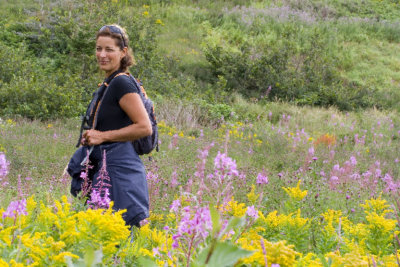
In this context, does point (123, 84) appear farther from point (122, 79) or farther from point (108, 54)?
point (108, 54)

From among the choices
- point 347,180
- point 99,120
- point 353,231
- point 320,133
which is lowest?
point 320,133

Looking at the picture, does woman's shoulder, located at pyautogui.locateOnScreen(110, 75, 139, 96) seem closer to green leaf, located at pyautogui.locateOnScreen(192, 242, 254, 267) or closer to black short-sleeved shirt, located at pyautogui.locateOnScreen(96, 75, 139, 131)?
black short-sleeved shirt, located at pyautogui.locateOnScreen(96, 75, 139, 131)

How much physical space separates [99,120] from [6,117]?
711 centimetres

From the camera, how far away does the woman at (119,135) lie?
287cm

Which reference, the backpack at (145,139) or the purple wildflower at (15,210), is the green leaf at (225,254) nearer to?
the purple wildflower at (15,210)

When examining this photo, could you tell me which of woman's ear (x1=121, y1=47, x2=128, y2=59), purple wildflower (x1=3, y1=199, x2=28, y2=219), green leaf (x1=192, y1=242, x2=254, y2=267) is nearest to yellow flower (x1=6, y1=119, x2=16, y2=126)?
woman's ear (x1=121, y1=47, x2=128, y2=59)

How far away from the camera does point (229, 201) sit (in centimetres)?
172

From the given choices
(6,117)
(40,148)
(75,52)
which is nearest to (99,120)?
(40,148)

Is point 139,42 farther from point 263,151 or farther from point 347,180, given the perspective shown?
point 347,180

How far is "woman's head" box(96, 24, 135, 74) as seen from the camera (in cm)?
305

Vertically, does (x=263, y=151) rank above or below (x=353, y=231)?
below

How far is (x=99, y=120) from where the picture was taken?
2.96 meters

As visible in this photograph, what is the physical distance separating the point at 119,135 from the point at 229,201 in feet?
4.32

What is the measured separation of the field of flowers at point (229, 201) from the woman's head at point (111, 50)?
0.78 m
